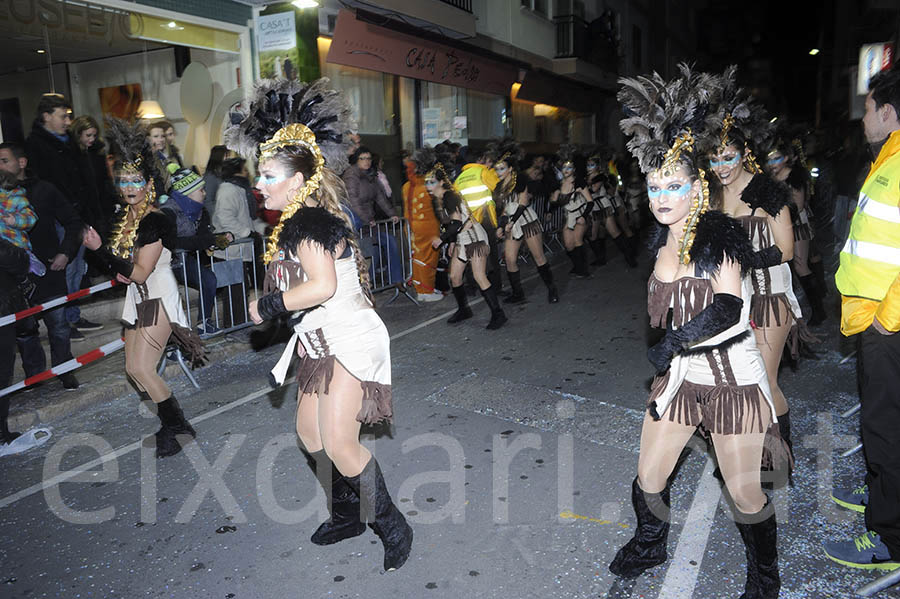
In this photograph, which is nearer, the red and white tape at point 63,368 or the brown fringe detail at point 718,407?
the brown fringe detail at point 718,407

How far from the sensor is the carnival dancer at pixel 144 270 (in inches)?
175

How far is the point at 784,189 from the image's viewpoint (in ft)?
13.9

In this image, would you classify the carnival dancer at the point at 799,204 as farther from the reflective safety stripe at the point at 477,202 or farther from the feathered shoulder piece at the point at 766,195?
the reflective safety stripe at the point at 477,202

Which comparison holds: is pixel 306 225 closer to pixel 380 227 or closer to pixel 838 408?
pixel 838 408

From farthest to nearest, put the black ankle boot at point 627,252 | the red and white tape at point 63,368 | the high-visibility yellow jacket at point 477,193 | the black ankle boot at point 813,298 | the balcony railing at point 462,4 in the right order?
the balcony railing at point 462,4 → the black ankle boot at point 627,252 → the high-visibility yellow jacket at point 477,193 → the black ankle boot at point 813,298 → the red and white tape at point 63,368

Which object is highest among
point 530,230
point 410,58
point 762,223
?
point 410,58

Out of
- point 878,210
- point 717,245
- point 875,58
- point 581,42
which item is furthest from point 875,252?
point 581,42

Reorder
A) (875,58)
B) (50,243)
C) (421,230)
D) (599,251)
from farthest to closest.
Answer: (875,58)
(599,251)
(421,230)
(50,243)

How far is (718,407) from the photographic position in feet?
9.37

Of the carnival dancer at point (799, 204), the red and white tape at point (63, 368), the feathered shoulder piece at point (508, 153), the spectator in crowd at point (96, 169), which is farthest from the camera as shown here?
the feathered shoulder piece at point (508, 153)

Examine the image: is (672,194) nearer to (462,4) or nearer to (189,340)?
(189,340)

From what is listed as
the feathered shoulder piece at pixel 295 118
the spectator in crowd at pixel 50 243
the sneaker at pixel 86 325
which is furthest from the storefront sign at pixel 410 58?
the feathered shoulder piece at pixel 295 118

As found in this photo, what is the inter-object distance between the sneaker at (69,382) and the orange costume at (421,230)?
512 cm

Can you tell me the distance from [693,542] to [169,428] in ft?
11.4
